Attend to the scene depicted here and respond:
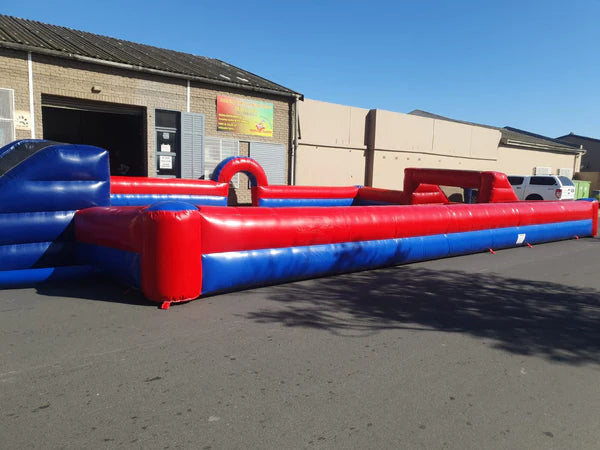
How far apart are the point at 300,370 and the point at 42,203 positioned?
4.36 meters

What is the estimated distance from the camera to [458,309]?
5.02m

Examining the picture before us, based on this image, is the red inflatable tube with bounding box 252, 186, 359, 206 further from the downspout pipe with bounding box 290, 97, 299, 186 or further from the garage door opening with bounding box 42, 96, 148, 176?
the garage door opening with bounding box 42, 96, 148, 176

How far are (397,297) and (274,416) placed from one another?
3059 mm

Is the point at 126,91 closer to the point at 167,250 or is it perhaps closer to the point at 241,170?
the point at 241,170

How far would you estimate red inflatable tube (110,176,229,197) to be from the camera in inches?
409

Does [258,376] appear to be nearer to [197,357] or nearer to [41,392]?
[197,357]

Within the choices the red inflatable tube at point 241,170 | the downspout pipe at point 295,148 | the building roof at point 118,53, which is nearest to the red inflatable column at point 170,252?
the red inflatable tube at point 241,170

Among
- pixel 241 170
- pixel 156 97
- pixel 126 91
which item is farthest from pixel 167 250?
pixel 156 97

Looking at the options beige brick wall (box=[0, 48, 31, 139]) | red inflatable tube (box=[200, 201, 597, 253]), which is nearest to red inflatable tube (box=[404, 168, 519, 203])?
red inflatable tube (box=[200, 201, 597, 253])

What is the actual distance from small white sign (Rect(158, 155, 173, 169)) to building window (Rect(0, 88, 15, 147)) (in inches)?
165

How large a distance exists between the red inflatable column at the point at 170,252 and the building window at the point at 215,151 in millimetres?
10877

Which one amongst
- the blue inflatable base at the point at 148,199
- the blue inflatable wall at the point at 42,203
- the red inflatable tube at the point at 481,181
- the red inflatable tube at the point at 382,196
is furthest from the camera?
the red inflatable tube at the point at 382,196

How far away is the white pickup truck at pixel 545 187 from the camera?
1833 centimetres

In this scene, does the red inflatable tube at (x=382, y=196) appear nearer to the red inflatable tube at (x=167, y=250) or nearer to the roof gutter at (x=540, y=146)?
the red inflatable tube at (x=167, y=250)
